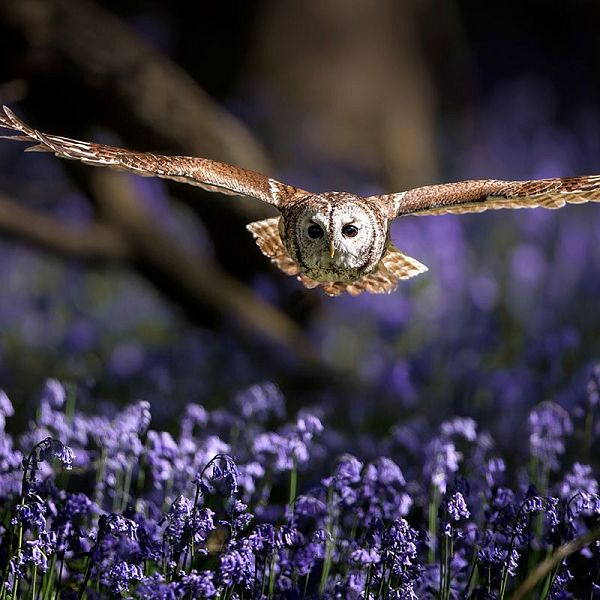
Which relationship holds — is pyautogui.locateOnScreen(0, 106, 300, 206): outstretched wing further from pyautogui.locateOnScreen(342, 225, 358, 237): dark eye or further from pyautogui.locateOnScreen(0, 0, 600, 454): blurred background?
pyautogui.locateOnScreen(0, 0, 600, 454): blurred background

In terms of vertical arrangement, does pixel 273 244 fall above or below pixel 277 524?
above

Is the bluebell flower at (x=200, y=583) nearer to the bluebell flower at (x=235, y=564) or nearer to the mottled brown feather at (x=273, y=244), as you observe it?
the bluebell flower at (x=235, y=564)

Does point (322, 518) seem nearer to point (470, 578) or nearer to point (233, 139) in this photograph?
point (470, 578)

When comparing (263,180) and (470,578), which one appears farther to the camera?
(470,578)

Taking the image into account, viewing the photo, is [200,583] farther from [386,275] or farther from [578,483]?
[578,483]

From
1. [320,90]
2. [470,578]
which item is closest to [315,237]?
[470,578]

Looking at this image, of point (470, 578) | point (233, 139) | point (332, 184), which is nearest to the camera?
point (470, 578)

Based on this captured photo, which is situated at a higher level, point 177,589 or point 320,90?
point 320,90

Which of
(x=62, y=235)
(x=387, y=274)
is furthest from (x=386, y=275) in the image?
(x=62, y=235)
